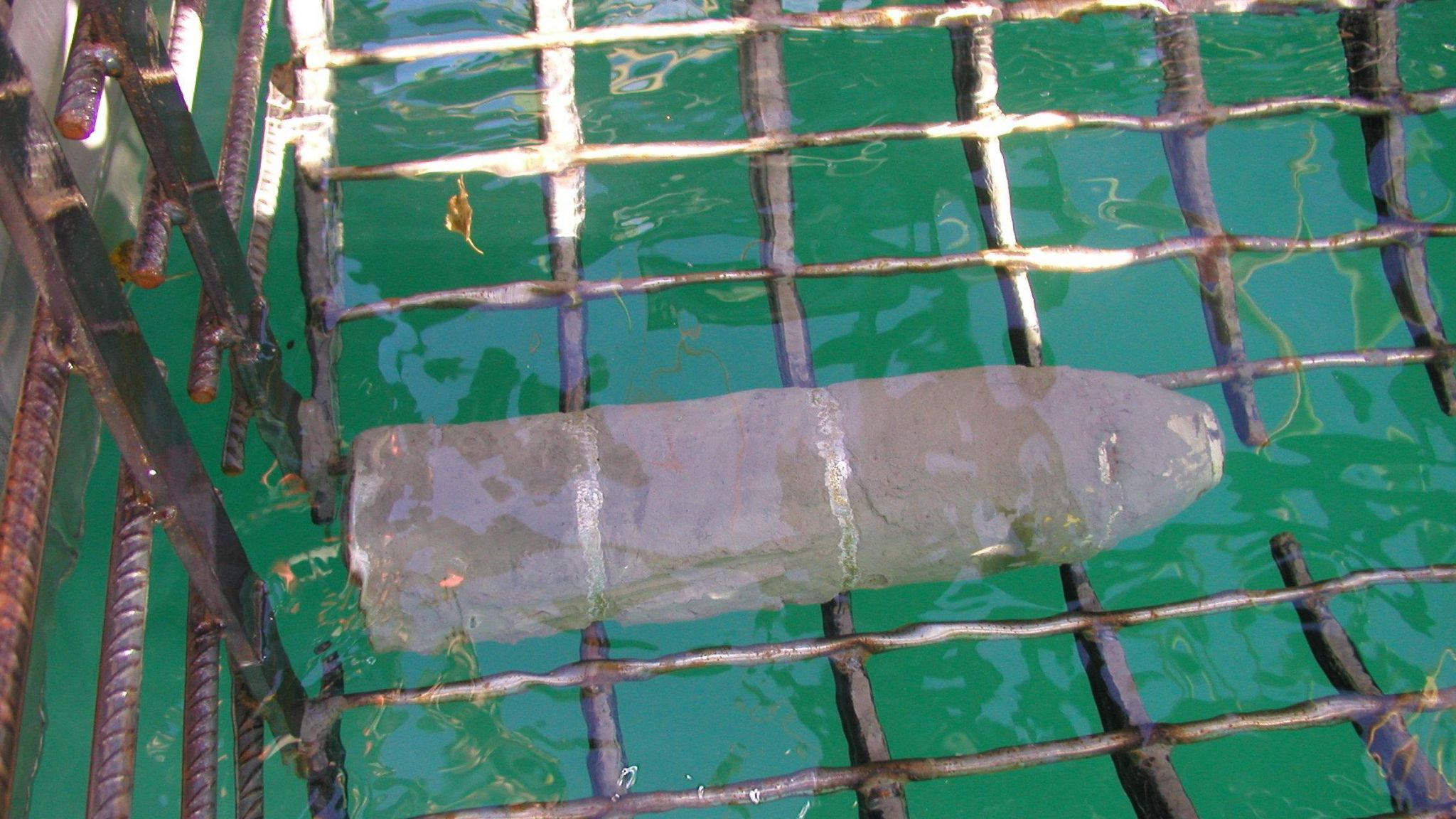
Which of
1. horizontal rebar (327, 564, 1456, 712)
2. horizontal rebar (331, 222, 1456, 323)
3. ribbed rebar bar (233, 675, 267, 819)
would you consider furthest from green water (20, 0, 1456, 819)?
horizontal rebar (331, 222, 1456, 323)

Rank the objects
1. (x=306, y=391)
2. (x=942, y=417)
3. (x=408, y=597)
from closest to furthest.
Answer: (x=408, y=597)
(x=942, y=417)
(x=306, y=391)

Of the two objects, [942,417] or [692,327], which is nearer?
[942,417]

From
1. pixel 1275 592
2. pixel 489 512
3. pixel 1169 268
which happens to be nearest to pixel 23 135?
pixel 489 512

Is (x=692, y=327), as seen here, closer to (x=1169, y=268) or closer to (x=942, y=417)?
(x=942, y=417)

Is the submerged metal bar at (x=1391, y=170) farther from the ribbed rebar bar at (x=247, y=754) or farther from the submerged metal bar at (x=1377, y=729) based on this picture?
the ribbed rebar bar at (x=247, y=754)

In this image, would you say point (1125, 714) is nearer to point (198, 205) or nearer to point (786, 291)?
point (786, 291)

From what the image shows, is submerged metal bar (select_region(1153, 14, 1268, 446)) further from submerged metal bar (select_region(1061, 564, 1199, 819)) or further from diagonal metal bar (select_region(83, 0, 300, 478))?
diagonal metal bar (select_region(83, 0, 300, 478))
